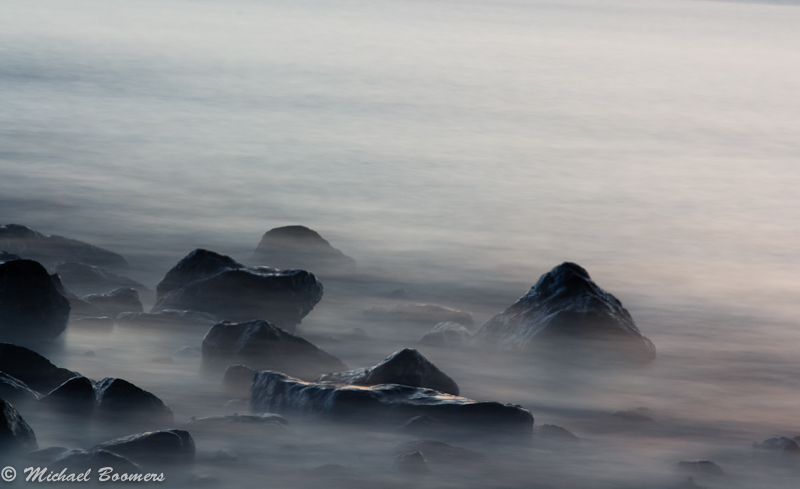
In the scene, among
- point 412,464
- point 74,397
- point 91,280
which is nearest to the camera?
point 412,464

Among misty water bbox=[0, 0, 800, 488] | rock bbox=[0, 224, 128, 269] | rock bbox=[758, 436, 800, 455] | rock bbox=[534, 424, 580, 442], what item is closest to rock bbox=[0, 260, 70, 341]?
misty water bbox=[0, 0, 800, 488]

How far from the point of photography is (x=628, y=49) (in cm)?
3900

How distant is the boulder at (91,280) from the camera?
25.7 ft

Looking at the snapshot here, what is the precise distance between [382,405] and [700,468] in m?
1.48

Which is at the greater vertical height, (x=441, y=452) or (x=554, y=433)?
(x=554, y=433)

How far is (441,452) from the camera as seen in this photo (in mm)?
5254

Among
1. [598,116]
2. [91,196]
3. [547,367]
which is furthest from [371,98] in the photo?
[547,367]

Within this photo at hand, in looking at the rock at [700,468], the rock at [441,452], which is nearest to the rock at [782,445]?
the rock at [700,468]

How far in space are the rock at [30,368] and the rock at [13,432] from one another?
28.4 inches

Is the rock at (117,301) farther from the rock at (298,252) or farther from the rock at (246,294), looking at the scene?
the rock at (298,252)

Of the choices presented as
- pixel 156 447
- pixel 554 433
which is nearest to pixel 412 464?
pixel 554 433

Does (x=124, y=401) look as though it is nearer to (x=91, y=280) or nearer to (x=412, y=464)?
(x=412, y=464)

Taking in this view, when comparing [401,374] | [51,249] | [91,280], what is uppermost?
[51,249]

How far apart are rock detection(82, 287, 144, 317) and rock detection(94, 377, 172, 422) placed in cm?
174
